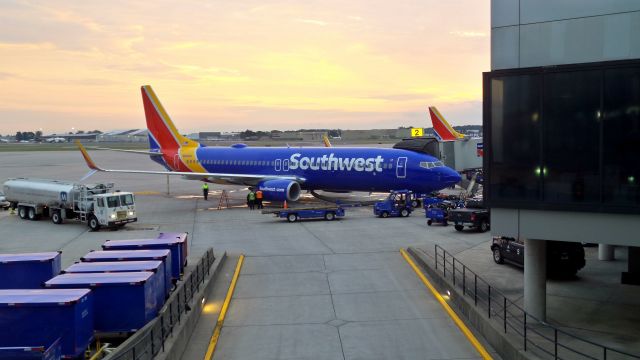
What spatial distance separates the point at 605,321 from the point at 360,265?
9.75 m

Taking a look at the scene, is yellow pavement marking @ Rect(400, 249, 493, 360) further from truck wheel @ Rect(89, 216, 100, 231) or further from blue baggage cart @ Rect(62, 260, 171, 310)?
truck wheel @ Rect(89, 216, 100, 231)

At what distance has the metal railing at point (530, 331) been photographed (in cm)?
1234

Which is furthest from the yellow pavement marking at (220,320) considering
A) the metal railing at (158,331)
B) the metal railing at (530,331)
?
the metal railing at (530,331)

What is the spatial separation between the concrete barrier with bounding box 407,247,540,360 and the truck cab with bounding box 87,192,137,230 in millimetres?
19622

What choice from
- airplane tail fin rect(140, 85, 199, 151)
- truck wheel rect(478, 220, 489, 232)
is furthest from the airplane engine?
truck wheel rect(478, 220, 489, 232)

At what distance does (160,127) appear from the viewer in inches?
2058

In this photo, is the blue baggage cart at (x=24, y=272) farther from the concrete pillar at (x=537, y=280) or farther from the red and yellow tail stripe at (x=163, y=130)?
the red and yellow tail stripe at (x=163, y=130)

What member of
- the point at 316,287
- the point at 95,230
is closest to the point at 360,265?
the point at 316,287

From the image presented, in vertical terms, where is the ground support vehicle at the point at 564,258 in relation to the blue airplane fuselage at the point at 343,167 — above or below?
below

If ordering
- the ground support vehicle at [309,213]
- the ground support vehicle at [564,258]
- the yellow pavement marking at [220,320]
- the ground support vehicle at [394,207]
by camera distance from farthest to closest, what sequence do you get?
the ground support vehicle at [394,207]
the ground support vehicle at [309,213]
the ground support vehicle at [564,258]
the yellow pavement marking at [220,320]

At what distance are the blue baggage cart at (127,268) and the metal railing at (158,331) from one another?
0.66m

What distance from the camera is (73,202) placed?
3475 centimetres

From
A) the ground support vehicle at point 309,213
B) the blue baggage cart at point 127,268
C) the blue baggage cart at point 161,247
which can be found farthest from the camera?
the ground support vehicle at point 309,213

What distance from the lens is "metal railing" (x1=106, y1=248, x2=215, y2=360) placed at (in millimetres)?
12454
